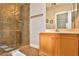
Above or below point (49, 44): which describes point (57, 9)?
above

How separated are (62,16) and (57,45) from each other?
0.29m

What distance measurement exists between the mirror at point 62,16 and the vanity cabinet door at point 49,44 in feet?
0.33

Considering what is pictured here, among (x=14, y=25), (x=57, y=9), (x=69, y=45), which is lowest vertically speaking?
(x=69, y=45)

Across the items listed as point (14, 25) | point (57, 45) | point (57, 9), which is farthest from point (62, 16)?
point (14, 25)

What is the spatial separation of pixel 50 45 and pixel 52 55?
0.34ft

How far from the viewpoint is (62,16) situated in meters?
1.34

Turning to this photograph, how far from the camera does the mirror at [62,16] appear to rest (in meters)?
1.34

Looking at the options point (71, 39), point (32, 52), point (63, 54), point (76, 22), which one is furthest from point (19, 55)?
point (76, 22)

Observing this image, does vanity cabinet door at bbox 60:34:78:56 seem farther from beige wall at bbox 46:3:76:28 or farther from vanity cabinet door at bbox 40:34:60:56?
beige wall at bbox 46:3:76:28

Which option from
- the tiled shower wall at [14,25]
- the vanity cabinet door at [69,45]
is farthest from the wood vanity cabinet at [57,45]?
the tiled shower wall at [14,25]

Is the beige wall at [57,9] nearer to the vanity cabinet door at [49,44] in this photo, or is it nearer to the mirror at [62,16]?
the mirror at [62,16]

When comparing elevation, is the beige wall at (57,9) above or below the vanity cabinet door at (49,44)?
above

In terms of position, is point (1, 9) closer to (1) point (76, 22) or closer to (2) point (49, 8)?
(2) point (49, 8)

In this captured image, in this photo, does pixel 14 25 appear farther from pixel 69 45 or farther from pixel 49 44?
pixel 69 45
